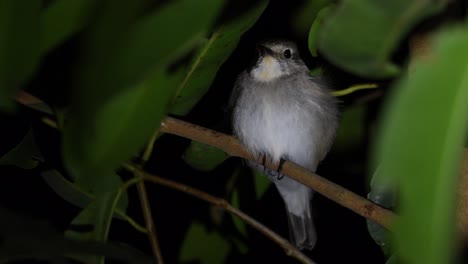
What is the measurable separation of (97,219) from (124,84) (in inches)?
49.2

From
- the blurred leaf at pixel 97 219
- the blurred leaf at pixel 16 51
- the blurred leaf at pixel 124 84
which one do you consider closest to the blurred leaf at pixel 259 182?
the blurred leaf at pixel 97 219

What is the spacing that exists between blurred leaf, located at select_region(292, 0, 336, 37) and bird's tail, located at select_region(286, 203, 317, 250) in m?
1.53

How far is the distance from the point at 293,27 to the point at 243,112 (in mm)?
1176

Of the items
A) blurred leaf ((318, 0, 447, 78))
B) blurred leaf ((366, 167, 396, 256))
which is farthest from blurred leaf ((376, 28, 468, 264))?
blurred leaf ((366, 167, 396, 256))

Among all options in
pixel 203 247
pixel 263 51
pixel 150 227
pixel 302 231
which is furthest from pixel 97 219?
pixel 302 231

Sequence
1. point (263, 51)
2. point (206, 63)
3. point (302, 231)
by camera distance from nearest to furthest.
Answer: point (206, 63) → point (263, 51) → point (302, 231)

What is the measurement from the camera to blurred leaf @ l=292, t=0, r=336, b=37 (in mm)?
1741

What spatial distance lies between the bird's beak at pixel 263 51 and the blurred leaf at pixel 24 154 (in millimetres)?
1436

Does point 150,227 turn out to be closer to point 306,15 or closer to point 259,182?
point 306,15

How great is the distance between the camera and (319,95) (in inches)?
125

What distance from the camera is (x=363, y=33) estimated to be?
0.69 metres

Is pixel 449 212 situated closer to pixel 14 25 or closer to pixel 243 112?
pixel 14 25

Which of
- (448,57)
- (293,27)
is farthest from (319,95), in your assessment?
(448,57)

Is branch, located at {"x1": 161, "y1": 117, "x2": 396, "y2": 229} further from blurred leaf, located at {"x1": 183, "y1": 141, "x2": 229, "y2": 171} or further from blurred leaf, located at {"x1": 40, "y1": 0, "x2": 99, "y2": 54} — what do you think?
blurred leaf, located at {"x1": 40, "y1": 0, "x2": 99, "y2": 54}
